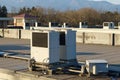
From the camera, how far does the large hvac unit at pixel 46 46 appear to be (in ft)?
47.5

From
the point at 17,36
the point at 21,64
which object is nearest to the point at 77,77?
the point at 21,64

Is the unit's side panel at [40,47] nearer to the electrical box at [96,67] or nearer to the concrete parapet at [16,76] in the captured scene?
the concrete parapet at [16,76]

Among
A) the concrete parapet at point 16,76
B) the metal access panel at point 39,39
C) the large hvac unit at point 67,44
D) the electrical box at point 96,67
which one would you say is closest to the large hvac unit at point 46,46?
the metal access panel at point 39,39

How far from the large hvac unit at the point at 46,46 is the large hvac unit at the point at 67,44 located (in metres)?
0.58

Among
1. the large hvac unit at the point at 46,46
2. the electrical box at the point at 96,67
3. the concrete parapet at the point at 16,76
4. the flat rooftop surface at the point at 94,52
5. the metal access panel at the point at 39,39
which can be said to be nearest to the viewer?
the electrical box at the point at 96,67

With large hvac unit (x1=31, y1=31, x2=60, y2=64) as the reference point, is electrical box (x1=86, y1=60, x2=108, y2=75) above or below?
Answer: below

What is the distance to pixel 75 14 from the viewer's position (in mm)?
89250

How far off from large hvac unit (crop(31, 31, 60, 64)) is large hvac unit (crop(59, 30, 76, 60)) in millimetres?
584

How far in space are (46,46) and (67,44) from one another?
1076 mm

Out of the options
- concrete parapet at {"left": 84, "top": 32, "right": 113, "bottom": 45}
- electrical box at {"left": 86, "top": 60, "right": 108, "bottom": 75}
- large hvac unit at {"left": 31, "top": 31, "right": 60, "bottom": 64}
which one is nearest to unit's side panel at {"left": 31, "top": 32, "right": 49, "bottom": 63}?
large hvac unit at {"left": 31, "top": 31, "right": 60, "bottom": 64}

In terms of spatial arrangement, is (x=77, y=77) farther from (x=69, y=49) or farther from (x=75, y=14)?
(x=75, y=14)

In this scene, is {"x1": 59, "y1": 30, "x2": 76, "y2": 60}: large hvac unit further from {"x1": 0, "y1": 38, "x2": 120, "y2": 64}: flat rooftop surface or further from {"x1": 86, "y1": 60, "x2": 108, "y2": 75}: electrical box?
{"x1": 0, "y1": 38, "x2": 120, "y2": 64}: flat rooftop surface

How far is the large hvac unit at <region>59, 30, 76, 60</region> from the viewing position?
15.3m

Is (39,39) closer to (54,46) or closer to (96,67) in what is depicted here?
(54,46)
